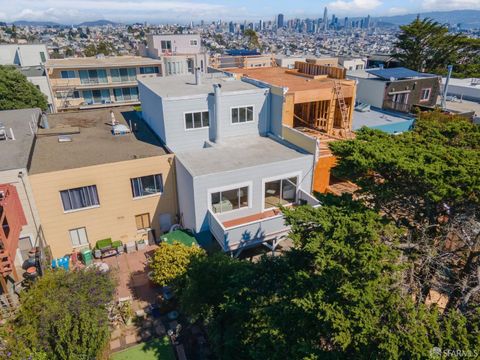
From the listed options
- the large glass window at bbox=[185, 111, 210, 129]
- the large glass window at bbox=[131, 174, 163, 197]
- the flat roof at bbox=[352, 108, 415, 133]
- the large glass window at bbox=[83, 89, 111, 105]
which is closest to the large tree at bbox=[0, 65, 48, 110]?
the large glass window at bbox=[83, 89, 111, 105]

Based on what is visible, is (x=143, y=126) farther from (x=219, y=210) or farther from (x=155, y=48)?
(x=155, y=48)

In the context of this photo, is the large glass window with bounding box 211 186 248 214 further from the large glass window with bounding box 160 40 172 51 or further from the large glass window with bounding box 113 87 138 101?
the large glass window with bounding box 160 40 172 51

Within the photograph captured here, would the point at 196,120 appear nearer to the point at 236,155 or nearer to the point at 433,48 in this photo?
the point at 236,155

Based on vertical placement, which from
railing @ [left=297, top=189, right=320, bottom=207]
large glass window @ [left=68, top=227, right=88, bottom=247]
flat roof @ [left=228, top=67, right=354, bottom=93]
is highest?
flat roof @ [left=228, top=67, right=354, bottom=93]

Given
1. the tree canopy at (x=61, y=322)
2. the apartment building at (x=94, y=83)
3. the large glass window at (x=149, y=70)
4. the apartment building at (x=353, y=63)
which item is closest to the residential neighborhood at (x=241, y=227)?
the tree canopy at (x=61, y=322)

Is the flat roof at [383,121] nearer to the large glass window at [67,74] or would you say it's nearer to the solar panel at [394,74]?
the solar panel at [394,74]

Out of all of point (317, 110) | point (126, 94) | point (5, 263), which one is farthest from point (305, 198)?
point (126, 94)
